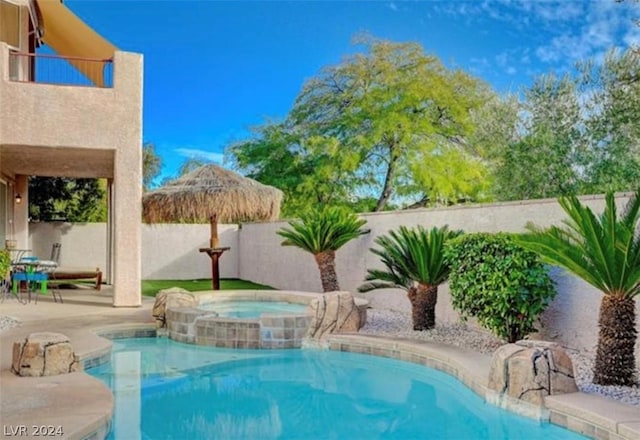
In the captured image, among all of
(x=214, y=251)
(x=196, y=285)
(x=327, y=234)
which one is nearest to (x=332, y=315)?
(x=327, y=234)

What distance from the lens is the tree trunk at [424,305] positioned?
10.5 metres

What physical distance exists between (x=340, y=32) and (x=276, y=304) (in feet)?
53.2

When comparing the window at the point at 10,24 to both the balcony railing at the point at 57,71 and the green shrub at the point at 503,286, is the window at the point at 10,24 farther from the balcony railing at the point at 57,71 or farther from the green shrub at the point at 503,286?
the green shrub at the point at 503,286

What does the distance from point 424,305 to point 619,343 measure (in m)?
4.22

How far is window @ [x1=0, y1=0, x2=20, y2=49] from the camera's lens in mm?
14156

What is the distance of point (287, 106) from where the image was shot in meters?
28.1

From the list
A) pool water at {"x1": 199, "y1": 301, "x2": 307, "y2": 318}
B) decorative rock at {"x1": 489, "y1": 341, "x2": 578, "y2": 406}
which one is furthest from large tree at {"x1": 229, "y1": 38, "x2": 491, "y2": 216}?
decorative rock at {"x1": 489, "y1": 341, "x2": 578, "y2": 406}

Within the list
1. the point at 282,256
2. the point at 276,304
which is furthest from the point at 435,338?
the point at 282,256

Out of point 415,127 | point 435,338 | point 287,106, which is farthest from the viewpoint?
point 287,106

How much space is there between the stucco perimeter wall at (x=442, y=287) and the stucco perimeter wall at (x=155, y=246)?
2.56 feet

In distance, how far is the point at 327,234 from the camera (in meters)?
14.1

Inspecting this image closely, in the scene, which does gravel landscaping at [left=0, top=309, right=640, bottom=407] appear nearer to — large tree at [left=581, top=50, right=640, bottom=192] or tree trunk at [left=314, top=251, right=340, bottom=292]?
tree trunk at [left=314, top=251, right=340, bottom=292]

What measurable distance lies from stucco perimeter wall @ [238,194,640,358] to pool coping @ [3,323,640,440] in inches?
65.2

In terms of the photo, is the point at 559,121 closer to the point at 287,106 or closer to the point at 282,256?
the point at 282,256
